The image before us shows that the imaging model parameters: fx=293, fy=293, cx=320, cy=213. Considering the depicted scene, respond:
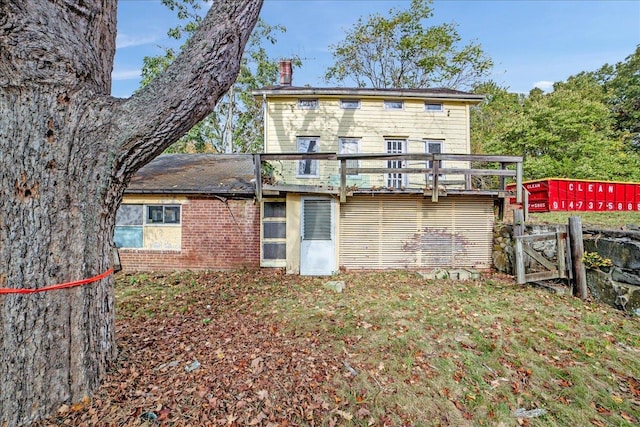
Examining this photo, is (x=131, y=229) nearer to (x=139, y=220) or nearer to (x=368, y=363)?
(x=139, y=220)

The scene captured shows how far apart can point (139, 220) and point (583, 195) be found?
707 inches

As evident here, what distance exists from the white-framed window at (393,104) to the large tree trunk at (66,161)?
30.5 ft

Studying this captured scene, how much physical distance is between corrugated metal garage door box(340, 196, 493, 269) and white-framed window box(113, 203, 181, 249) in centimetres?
531

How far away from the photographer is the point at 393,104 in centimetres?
1151

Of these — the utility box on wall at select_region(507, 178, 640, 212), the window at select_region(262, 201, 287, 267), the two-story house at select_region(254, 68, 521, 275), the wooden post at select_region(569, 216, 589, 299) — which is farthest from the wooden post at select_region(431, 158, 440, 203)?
the utility box on wall at select_region(507, 178, 640, 212)

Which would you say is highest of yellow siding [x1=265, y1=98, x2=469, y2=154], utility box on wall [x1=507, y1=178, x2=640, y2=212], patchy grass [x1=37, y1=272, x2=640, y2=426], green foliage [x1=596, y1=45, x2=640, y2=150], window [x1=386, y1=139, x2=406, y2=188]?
green foliage [x1=596, y1=45, x2=640, y2=150]

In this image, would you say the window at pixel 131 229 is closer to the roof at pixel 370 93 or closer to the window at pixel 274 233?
the window at pixel 274 233

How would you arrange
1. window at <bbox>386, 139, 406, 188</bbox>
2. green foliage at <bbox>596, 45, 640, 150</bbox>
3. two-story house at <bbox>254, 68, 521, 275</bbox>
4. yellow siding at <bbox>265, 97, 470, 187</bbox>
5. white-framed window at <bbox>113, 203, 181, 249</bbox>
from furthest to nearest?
Answer: green foliage at <bbox>596, 45, 640, 150</bbox>
window at <bbox>386, 139, 406, 188</bbox>
yellow siding at <bbox>265, 97, 470, 187</bbox>
white-framed window at <bbox>113, 203, 181, 249</bbox>
two-story house at <bbox>254, 68, 521, 275</bbox>

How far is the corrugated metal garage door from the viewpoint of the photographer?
8953 mm

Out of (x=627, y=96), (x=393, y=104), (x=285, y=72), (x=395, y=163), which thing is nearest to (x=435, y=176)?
(x=395, y=163)

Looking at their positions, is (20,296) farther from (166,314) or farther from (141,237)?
(141,237)

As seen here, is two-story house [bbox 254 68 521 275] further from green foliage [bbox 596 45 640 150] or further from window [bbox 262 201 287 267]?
green foliage [bbox 596 45 640 150]

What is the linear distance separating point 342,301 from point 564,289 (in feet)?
16.7

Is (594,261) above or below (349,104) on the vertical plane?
below
